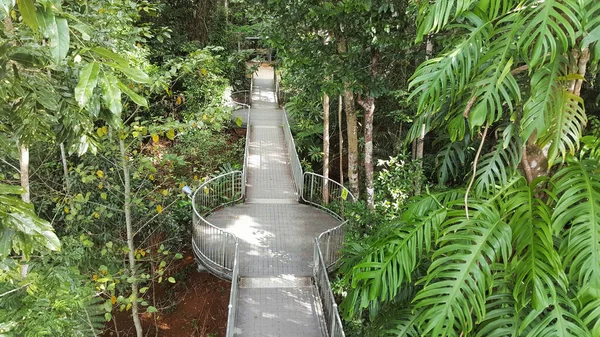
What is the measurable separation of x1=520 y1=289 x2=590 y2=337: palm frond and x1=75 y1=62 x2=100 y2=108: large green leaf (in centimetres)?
264

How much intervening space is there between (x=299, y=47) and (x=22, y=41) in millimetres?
4958

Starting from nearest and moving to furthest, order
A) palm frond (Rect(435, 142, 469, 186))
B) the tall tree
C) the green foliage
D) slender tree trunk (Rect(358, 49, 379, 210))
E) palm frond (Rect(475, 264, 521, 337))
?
the green foliage
the tall tree
palm frond (Rect(475, 264, 521, 337))
palm frond (Rect(435, 142, 469, 186))
slender tree trunk (Rect(358, 49, 379, 210))

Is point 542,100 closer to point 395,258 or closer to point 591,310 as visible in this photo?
point 591,310

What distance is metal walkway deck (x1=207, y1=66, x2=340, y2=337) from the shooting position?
23.1 ft

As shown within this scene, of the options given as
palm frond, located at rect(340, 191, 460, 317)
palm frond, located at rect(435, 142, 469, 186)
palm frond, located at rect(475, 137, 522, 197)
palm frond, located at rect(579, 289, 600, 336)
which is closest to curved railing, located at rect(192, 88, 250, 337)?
palm frond, located at rect(340, 191, 460, 317)

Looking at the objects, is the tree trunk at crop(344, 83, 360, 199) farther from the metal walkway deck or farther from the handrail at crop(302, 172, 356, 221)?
the metal walkway deck

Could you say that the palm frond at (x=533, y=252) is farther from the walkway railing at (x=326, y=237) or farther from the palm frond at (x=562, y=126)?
the walkway railing at (x=326, y=237)

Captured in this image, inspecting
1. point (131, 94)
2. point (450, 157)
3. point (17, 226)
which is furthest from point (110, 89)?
point (450, 157)

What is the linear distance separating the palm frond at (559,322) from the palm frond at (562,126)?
0.86 metres

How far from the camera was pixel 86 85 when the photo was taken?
5.44ft

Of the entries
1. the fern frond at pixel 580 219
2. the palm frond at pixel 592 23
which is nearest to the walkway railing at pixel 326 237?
the fern frond at pixel 580 219

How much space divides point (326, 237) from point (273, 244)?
1171 mm

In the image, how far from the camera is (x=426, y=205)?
3352 mm

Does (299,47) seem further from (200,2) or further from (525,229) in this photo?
(200,2)
